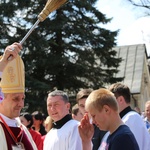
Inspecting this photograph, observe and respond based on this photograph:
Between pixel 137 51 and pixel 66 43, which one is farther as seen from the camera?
pixel 137 51

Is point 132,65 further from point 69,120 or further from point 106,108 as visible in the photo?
point 106,108

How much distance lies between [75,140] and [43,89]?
1647cm

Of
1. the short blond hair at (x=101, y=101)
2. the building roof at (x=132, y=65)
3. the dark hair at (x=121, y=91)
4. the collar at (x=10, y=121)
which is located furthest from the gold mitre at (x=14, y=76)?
the building roof at (x=132, y=65)

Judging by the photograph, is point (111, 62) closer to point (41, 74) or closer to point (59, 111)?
point (41, 74)

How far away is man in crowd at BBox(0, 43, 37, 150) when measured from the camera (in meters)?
3.91

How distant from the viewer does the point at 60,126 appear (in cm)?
536

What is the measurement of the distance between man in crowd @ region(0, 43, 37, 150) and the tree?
17.0 meters

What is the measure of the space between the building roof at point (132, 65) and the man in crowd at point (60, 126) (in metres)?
35.6

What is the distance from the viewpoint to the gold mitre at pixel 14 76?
4234 mm

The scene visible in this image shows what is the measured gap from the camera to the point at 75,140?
503cm

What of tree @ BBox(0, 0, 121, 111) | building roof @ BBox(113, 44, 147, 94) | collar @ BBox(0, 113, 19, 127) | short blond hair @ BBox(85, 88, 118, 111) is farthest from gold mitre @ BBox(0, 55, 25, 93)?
building roof @ BBox(113, 44, 147, 94)

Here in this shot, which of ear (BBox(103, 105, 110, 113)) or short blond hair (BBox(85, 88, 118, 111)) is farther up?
short blond hair (BBox(85, 88, 118, 111))

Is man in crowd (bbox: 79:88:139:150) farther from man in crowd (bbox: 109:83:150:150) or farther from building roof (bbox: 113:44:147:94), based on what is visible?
building roof (bbox: 113:44:147:94)

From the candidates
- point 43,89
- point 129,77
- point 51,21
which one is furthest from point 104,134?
point 129,77
